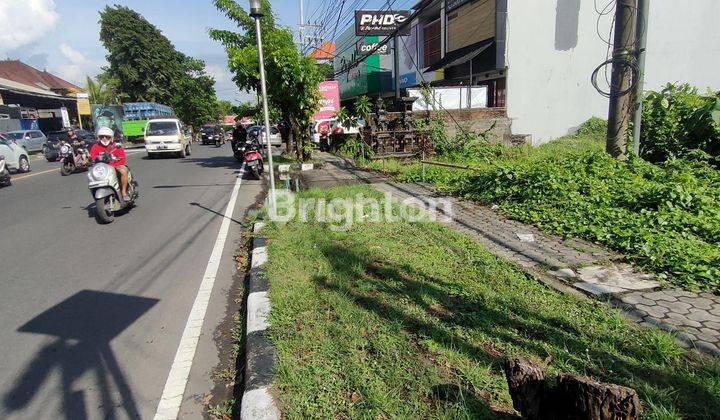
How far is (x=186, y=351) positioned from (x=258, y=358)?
771mm

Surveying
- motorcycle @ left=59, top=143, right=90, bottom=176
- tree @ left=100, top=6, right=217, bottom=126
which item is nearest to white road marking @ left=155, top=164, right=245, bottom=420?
motorcycle @ left=59, top=143, right=90, bottom=176

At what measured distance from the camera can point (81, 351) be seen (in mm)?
3393

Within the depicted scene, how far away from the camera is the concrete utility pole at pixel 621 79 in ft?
24.1

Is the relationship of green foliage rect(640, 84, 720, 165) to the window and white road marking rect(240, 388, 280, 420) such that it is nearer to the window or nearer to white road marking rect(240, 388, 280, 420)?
white road marking rect(240, 388, 280, 420)

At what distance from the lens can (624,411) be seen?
5.80ft

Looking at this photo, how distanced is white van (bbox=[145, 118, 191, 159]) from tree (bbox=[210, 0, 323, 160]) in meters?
7.60

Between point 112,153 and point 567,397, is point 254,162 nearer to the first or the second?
point 112,153

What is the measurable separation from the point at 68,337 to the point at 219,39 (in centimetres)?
1308

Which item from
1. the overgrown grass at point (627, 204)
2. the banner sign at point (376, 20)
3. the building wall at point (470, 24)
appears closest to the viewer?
the overgrown grass at point (627, 204)

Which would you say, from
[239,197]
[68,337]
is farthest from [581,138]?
[68,337]

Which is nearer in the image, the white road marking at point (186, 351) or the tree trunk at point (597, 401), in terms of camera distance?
the tree trunk at point (597, 401)

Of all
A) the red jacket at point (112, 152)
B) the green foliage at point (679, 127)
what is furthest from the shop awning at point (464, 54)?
the red jacket at point (112, 152)

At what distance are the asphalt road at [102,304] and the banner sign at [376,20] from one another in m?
17.6

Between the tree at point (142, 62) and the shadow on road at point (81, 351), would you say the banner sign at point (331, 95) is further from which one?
the tree at point (142, 62)
